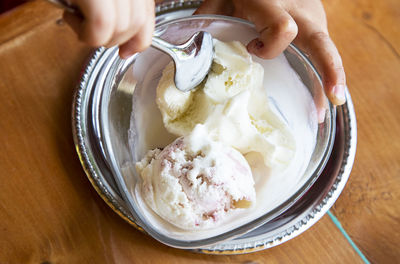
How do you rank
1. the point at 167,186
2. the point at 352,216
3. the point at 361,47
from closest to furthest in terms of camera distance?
the point at 167,186, the point at 352,216, the point at 361,47

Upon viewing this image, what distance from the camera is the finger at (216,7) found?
731 millimetres

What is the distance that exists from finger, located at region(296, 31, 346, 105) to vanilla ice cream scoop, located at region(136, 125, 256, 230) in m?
0.19

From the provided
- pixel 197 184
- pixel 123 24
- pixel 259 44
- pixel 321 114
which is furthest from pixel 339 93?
pixel 123 24

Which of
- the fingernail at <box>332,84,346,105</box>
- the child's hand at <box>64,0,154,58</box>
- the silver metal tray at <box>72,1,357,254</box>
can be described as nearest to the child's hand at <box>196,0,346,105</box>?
the fingernail at <box>332,84,346,105</box>

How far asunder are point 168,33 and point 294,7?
259 mm

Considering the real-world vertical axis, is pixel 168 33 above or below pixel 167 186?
above

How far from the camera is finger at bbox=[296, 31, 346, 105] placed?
1.99 feet

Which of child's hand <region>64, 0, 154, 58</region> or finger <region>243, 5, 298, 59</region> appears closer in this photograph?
child's hand <region>64, 0, 154, 58</region>

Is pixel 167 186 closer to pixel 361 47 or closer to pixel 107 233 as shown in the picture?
pixel 107 233

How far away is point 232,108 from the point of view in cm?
57

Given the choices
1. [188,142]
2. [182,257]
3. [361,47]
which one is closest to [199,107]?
[188,142]

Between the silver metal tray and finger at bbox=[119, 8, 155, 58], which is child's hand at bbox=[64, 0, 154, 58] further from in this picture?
the silver metal tray

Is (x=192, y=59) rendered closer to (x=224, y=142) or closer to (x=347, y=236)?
(x=224, y=142)

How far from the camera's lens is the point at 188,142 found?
552mm
